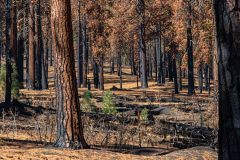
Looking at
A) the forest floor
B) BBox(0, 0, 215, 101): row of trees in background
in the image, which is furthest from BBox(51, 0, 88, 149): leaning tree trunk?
BBox(0, 0, 215, 101): row of trees in background

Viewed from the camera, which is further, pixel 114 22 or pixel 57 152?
pixel 114 22

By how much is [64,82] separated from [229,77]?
5.40 m

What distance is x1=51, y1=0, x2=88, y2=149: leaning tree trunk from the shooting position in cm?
839

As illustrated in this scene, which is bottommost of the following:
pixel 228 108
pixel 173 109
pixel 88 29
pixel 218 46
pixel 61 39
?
pixel 173 109

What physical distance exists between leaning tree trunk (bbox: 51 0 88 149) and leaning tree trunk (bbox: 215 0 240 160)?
5311 mm

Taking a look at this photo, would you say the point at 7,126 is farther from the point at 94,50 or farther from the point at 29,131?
the point at 94,50

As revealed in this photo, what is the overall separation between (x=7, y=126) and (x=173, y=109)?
12.4 meters

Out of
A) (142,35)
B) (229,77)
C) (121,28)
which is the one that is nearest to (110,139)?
(229,77)

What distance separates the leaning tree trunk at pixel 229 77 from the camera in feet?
10.6

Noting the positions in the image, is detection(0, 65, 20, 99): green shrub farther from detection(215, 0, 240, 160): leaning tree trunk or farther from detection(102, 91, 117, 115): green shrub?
detection(215, 0, 240, 160): leaning tree trunk

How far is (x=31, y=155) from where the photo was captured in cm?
751

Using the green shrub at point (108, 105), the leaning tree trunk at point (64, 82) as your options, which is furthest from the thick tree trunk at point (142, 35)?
the leaning tree trunk at point (64, 82)

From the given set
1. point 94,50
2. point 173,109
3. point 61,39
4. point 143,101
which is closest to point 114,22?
point 94,50

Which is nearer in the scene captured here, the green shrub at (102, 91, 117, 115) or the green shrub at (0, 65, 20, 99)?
the green shrub at (102, 91, 117, 115)
